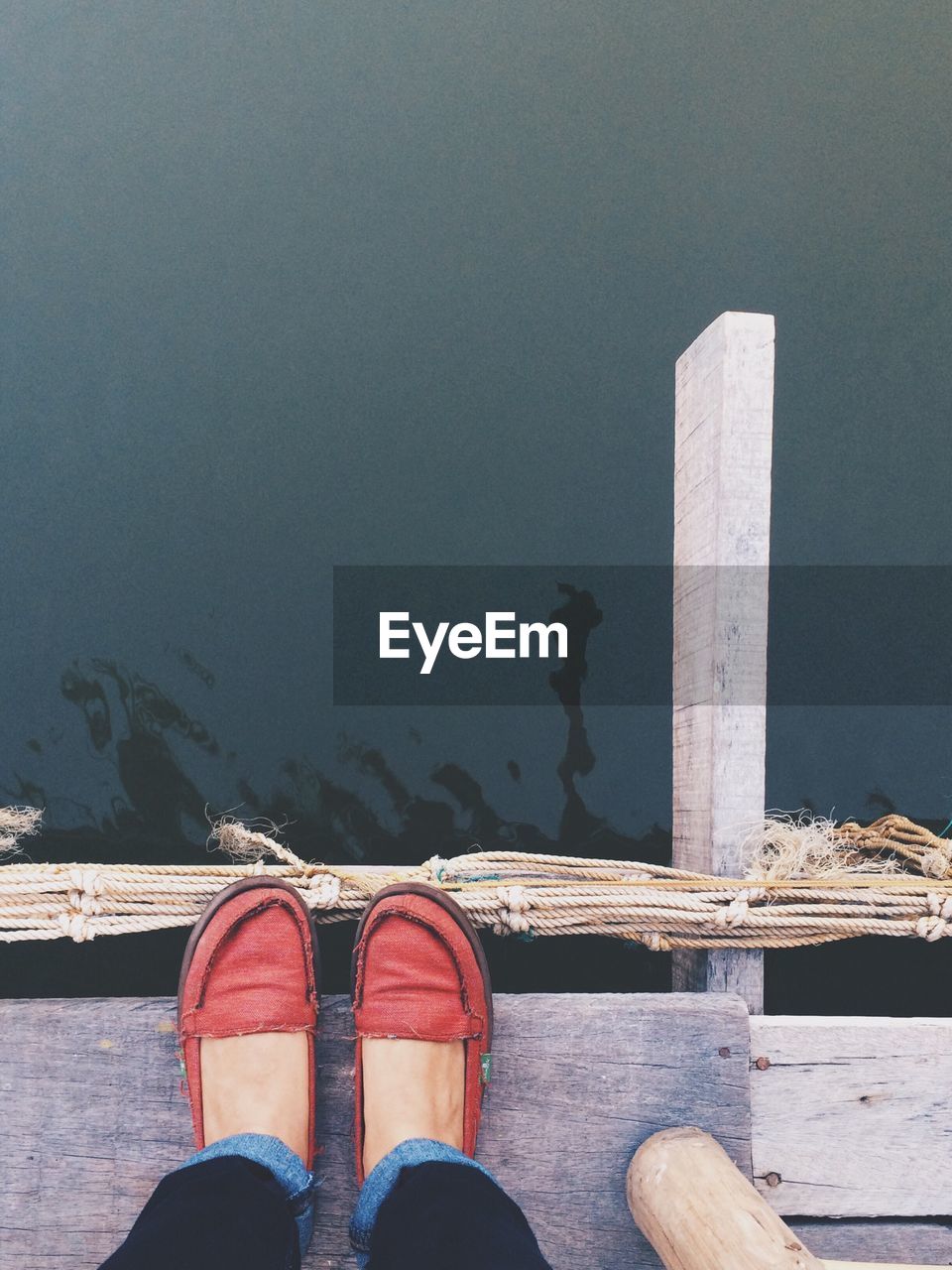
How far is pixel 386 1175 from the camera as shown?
2.68 ft

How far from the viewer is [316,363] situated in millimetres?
1232

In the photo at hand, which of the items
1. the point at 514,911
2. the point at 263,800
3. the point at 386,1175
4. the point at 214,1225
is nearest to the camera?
the point at 214,1225

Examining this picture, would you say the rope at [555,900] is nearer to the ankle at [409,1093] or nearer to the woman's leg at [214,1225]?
the ankle at [409,1093]

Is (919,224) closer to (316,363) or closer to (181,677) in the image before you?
(316,363)

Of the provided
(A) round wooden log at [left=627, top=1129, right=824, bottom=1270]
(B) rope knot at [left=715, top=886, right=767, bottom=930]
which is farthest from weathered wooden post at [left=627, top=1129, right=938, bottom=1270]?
(B) rope knot at [left=715, top=886, right=767, bottom=930]

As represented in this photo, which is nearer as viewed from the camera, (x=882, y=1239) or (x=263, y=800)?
(x=882, y=1239)

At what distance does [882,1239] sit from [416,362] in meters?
1.32

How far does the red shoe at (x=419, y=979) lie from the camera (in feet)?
2.97

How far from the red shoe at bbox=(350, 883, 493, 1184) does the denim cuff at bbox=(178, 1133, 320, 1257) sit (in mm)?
89

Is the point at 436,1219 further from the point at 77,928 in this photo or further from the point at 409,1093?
the point at 77,928

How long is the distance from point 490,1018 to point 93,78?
1.49 m

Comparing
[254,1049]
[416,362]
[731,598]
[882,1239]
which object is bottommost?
[882,1239]

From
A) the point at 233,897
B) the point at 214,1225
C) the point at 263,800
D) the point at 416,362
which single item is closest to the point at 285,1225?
the point at 214,1225

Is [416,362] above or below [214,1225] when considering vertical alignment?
above
